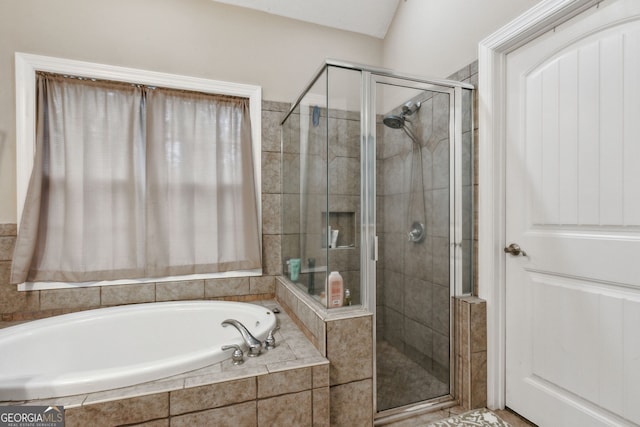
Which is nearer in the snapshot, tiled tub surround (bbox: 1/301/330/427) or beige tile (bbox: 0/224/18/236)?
tiled tub surround (bbox: 1/301/330/427)

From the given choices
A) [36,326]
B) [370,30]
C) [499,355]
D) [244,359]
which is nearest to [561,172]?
[499,355]

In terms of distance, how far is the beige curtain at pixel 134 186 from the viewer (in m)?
1.88

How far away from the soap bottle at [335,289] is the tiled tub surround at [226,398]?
0.24 metres

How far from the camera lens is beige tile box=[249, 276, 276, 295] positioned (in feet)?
7.55

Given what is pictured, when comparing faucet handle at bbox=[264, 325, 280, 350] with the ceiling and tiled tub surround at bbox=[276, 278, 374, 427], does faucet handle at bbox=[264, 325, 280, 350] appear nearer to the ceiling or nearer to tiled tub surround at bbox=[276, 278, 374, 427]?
tiled tub surround at bbox=[276, 278, 374, 427]

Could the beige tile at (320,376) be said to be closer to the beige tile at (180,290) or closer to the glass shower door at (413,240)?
the glass shower door at (413,240)

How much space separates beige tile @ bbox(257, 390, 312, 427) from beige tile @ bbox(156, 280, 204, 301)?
1.14 meters

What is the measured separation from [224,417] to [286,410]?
24 cm

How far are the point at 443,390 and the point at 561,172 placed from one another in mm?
1256

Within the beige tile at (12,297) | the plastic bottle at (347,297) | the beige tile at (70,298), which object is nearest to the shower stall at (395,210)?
the plastic bottle at (347,297)

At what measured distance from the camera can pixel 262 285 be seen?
7.64 feet

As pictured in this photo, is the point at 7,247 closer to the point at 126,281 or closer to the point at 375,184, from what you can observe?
the point at 126,281

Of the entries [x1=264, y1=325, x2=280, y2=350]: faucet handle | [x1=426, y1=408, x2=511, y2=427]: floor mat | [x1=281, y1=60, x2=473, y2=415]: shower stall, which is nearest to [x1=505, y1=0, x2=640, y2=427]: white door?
[x1=426, y1=408, x2=511, y2=427]: floor mat

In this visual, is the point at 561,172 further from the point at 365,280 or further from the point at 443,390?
the point at 443,390
